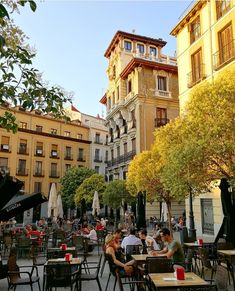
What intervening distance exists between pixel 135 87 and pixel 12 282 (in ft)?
94.6

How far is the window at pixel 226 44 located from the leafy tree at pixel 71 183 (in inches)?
1005

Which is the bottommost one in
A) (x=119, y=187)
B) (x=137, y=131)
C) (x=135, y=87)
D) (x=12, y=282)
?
(x=12, y=282)

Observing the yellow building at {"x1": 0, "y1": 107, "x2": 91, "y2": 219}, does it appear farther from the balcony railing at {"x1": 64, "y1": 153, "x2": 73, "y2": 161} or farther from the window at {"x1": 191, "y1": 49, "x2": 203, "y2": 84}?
the window at {"x1": 191, "y1": 49, "x2": 203, "y2": 84}

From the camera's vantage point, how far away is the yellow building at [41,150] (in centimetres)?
→ 4238

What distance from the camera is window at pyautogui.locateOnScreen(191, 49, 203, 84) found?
2185 cm

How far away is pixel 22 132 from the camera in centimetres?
4353

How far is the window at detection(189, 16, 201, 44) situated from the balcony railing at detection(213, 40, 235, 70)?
3141 mm

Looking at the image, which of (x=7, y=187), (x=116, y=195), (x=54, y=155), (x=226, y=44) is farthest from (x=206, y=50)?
(x=54, y=155)

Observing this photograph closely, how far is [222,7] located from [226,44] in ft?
8.83

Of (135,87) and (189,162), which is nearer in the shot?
(189,162)

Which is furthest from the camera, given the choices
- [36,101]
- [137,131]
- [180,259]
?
[137,131]

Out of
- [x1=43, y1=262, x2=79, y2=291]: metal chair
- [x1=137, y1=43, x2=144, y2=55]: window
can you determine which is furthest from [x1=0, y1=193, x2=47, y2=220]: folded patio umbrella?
[x1=137, y1=43, x2=144, y2=55]: window

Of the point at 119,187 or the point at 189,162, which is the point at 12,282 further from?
the point at 119,187

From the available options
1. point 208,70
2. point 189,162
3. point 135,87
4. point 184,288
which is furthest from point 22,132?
point 184,288
